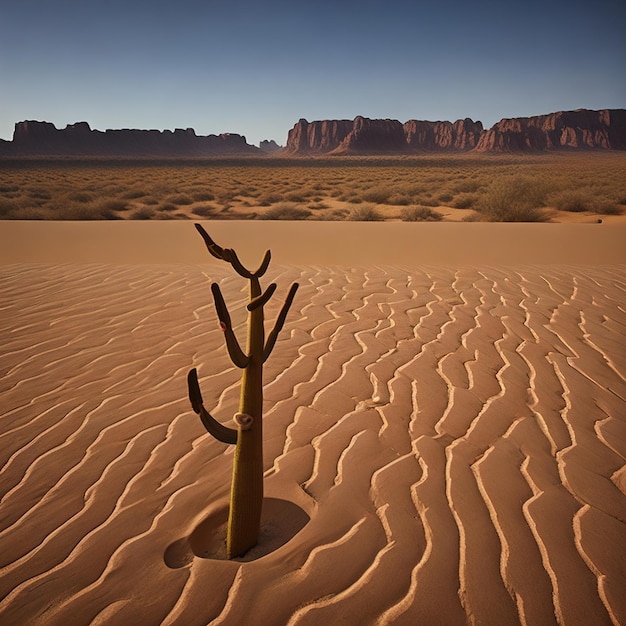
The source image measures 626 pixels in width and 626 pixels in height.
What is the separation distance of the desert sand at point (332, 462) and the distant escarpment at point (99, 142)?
11025cm

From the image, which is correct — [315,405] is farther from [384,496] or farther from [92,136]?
[92,136]

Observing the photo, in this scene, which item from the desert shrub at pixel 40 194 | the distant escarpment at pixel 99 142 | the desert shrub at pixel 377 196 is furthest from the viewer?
the distant escarpment at pixel 99 142

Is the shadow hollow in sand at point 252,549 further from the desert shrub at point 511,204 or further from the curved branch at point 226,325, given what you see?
the desert shrub at point 511,204

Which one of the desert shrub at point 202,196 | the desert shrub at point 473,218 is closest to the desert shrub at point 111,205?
the desert shrub at point 202,196

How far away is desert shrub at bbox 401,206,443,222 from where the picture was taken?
17.5m

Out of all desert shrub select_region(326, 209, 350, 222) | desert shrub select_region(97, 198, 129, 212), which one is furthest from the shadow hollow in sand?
desert shrub select_region(97, 198, 129, 212)

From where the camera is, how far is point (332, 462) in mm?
2834

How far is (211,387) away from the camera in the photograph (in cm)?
384

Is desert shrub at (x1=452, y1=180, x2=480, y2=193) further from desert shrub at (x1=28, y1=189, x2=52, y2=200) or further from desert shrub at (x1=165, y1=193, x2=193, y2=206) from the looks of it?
desert shrub at (x1=28, y1=189, x2=52, y2=200)

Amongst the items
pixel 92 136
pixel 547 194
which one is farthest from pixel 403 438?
pixel 92 136

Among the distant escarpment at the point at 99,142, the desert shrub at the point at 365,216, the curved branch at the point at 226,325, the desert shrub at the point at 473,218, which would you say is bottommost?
the desert shrub at the point at 473,218

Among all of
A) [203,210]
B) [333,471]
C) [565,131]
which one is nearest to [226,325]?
[333,471]

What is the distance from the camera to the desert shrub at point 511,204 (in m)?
16.7

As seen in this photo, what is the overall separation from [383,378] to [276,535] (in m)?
1.85
